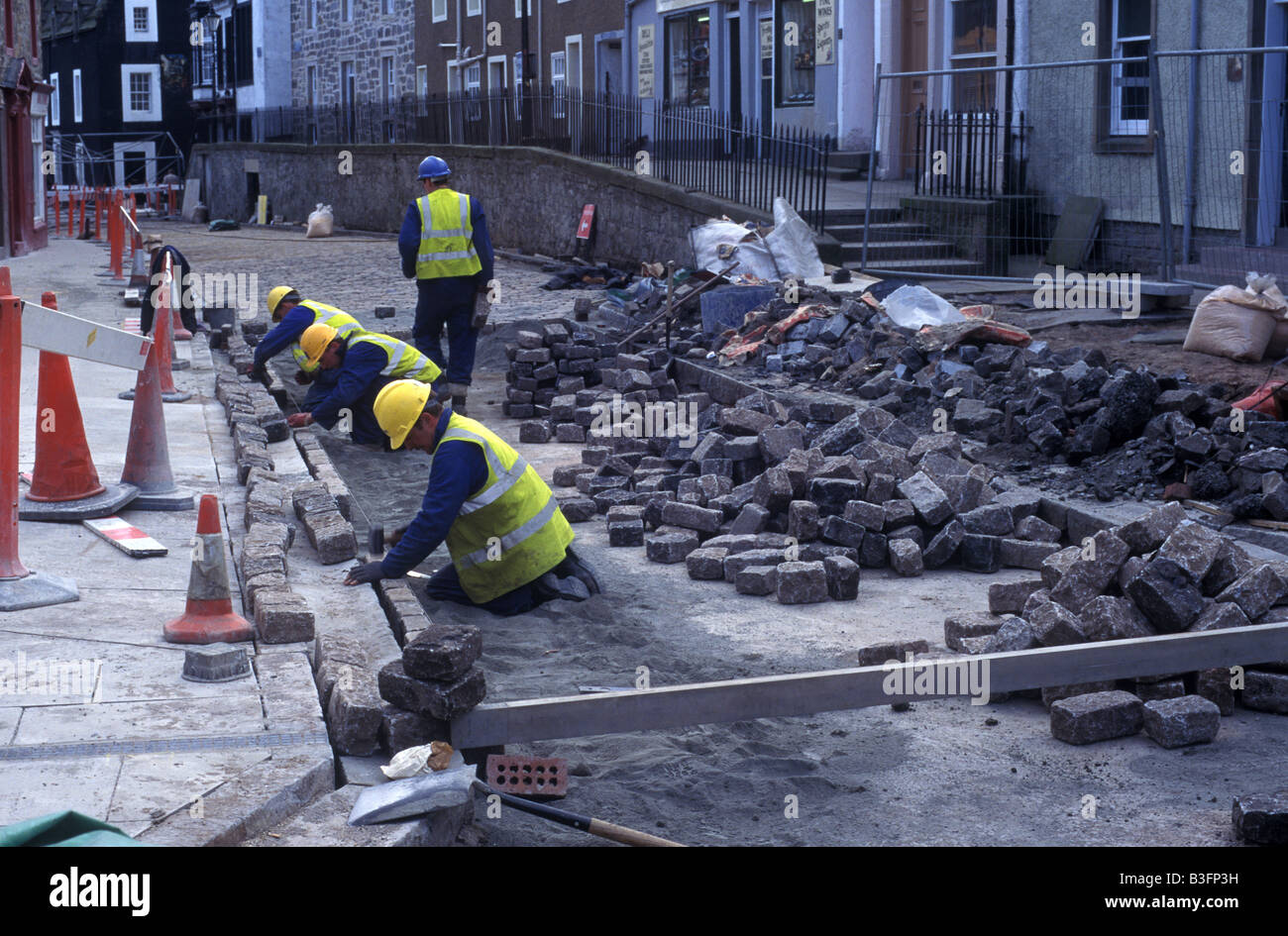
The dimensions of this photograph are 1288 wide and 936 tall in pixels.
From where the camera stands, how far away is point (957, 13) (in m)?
18.7

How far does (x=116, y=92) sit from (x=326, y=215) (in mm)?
28092

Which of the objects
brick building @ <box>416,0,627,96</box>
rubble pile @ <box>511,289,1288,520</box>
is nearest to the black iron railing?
rubble pile @ <box>511,289,1288,520</box>

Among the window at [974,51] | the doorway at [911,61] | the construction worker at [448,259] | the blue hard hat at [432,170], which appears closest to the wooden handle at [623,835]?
the construction worker at [448,259]

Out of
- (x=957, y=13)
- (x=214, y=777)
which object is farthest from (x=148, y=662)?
(x=957, y=13)

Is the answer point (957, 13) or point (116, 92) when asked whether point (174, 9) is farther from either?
point (957, 13)

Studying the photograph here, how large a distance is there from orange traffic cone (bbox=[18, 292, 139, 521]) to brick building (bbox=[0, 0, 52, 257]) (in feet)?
66.6

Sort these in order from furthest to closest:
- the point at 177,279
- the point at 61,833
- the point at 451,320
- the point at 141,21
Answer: the point at 141,21 < the point at 177,279 < the point at 451,320 < the point at 61,833

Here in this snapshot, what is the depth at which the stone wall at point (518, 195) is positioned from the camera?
61.2 ft

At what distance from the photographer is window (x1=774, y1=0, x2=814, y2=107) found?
2253 cm

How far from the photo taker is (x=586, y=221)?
20.8 m

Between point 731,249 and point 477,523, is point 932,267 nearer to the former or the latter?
point 731,249

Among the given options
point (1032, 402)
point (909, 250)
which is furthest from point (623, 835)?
point (909, 250)

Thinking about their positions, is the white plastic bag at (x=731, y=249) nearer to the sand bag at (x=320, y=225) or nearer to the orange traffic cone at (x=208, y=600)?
the orange traffic cone at (x=208, y=600)

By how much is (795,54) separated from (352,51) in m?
22.3
